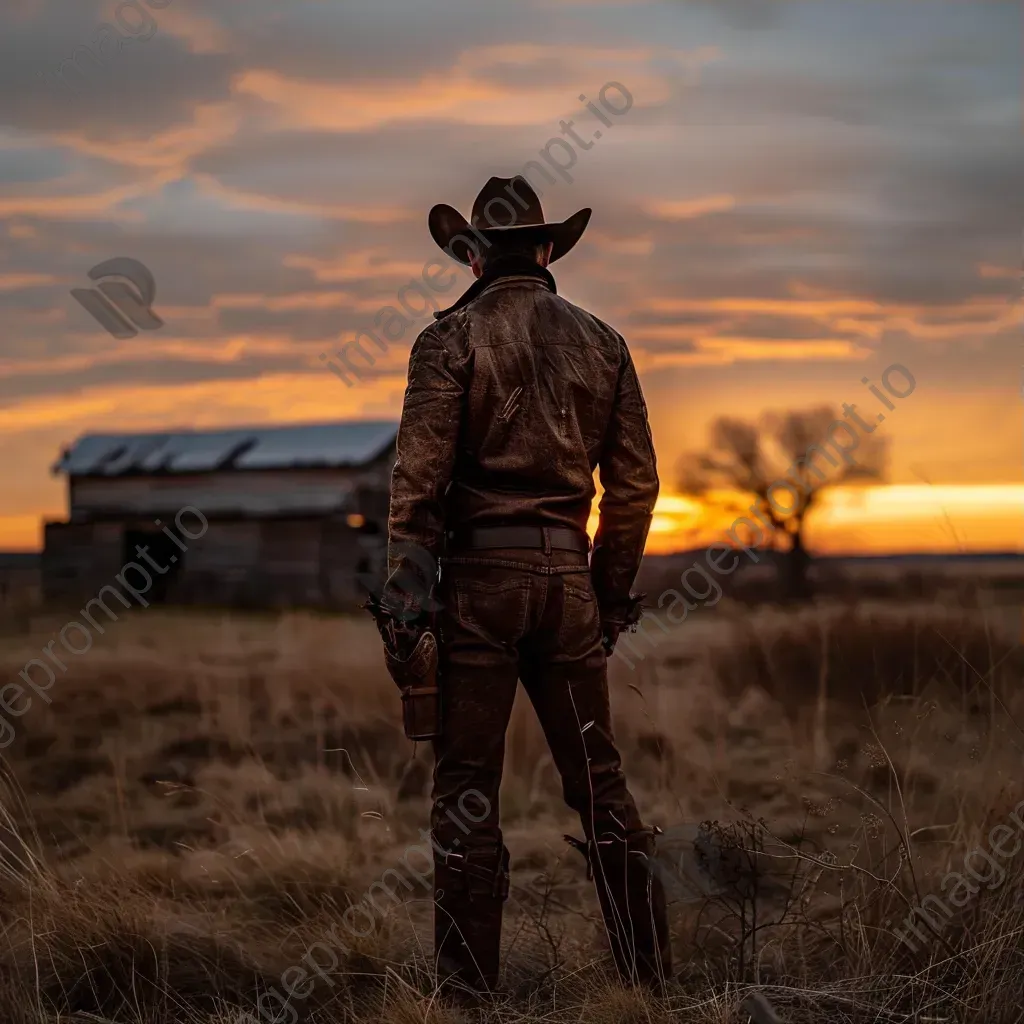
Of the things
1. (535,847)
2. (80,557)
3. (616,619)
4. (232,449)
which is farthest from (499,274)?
(80,557)

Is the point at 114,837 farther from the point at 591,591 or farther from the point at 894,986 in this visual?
the point at 894,986

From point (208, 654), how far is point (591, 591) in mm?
14524

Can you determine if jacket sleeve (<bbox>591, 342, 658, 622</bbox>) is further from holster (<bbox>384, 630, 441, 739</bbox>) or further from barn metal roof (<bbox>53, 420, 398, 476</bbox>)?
barn metal roof (<bbox>53, 420, 398, 476</bbox>)

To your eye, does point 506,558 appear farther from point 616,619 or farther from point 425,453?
point 616,619

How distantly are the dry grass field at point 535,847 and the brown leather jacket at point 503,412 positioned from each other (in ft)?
2.87

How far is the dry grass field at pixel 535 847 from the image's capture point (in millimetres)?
4570

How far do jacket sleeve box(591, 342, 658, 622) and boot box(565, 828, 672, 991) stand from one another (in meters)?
0.88

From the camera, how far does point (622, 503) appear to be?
16.1ft

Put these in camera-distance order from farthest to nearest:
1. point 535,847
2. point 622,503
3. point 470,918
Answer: point 535,847, point 622,503, point 470,918

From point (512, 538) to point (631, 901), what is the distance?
4.81 ft

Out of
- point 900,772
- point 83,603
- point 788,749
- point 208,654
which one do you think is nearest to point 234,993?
point 900,772

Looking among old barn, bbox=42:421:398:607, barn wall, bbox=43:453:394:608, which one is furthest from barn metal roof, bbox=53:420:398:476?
barn wall, bbox=43:453:394:608

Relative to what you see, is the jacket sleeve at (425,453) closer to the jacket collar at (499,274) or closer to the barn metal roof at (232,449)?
the jacket collar at (499,274)

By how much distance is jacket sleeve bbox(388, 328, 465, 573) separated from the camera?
14.6ft
